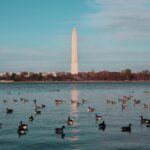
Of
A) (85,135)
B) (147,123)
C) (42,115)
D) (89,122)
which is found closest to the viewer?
(85,135)

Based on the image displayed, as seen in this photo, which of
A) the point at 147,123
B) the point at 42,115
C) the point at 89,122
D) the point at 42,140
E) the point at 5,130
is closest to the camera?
the point at 42,140

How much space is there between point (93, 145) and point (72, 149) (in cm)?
A: 162

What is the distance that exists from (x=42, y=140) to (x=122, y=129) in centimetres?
714

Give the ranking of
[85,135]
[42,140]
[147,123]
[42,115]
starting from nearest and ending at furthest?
[42,140] < [85,135] < [147,123] < [42,115]

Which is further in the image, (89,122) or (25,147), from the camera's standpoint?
(89,122)

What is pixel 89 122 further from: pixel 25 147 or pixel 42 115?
pixel 25 147

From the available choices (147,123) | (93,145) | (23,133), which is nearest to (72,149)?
(93,145)

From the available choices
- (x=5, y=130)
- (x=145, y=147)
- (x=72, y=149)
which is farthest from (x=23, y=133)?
(x=145, y=147)

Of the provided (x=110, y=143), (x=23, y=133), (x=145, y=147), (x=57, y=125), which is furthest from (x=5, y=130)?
(x=145, y=147)

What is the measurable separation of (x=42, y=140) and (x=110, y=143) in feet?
15.2

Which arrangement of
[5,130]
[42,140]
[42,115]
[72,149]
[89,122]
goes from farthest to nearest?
[42,115] → [89,122] → [5,130] → [42,140] → [72,149]

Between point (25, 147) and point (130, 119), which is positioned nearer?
point (25, 147)

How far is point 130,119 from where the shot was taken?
43.7 metres

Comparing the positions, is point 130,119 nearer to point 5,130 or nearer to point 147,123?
point 147,123
